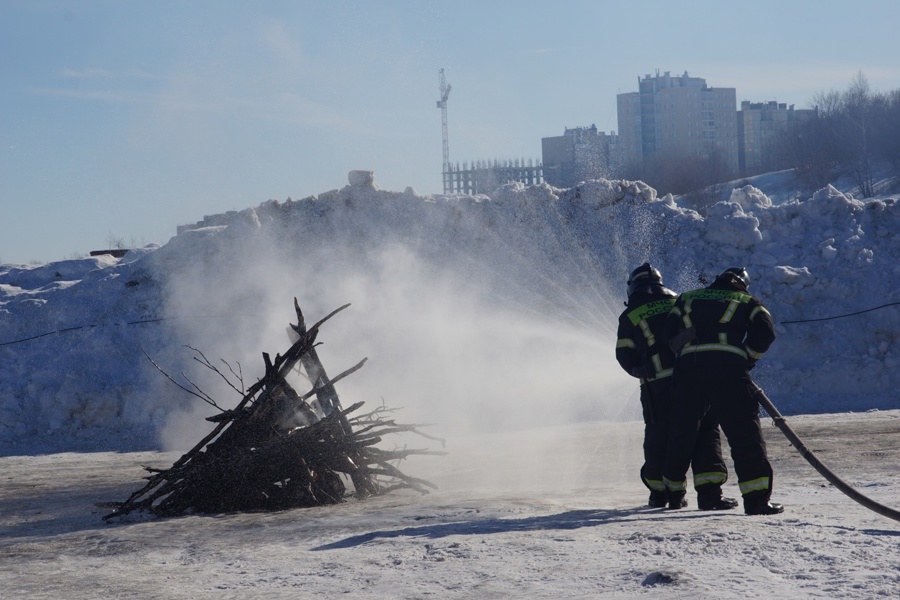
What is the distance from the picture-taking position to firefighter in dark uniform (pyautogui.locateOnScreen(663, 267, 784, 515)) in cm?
743

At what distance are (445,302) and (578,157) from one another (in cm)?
5493

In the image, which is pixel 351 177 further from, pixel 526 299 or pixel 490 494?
pixel 490 494

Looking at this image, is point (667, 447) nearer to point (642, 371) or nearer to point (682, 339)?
point (642, 371)

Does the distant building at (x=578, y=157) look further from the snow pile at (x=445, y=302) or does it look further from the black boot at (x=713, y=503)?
the black boot at (x=713, y=503)

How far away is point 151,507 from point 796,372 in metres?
10.7

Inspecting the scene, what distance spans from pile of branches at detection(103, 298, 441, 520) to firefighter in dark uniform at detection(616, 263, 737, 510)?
246cm

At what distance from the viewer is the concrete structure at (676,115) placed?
324 ft

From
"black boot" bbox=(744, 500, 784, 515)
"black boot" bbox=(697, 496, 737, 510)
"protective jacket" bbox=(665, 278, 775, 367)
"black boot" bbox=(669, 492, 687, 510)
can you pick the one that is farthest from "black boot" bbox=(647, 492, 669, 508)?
"protective jacket" bbox=(665, 278, 775, 367)

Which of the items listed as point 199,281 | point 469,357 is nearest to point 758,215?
point 469,357

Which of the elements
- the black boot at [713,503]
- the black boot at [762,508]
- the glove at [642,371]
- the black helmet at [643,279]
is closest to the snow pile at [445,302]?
the black helmet at [643,279]

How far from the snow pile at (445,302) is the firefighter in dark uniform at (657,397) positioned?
274 inches

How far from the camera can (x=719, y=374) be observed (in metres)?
7.54

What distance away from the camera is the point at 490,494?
906 centimetres

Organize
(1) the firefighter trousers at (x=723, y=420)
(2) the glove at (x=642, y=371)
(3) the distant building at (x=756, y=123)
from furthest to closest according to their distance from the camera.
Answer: (3) the distant building at (x=756, y=123), (2) the glove at (x=642, y=371), (1) the firefighter trousers at (x=723, y=420)
